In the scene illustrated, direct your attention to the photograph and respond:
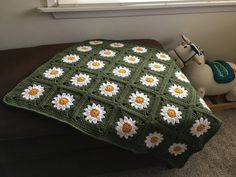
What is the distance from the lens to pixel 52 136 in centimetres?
85

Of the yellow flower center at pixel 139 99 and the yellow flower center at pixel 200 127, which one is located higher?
the yellow flower center at pixel 139 99

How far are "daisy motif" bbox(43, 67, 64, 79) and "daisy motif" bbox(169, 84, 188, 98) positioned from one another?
0.46m

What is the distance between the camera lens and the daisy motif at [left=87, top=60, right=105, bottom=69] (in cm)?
106

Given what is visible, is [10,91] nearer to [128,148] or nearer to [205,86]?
[128,148]

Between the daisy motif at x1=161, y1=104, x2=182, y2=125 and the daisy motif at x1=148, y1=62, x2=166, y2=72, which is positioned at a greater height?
the daisy motif at x1=148, y1=62, x2=166, y2=72

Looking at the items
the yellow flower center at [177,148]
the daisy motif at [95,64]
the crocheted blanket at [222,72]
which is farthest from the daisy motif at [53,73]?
the crocheted blanket at [222,72]

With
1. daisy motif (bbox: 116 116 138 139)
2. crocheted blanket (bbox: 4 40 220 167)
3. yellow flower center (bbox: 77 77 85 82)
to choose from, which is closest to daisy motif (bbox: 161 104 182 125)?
crocheted blanket (bbox: 4 40 220 167)

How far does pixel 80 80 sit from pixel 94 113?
18cm

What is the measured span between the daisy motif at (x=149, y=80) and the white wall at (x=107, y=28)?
0.44 metres

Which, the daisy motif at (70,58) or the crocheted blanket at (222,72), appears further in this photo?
the crocheted blanket at (222,72)

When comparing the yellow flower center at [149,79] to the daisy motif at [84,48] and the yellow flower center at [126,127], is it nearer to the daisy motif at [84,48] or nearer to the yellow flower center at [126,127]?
the yellow flower center at [126,127]

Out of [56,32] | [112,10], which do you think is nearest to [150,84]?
[112,10]

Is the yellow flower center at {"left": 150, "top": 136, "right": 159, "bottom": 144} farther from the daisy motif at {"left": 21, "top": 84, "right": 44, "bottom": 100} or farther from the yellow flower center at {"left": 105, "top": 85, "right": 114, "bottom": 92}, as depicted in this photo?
the daisy motif at {"left": 21, "top": 84, "right": 44, "bottom": 100}

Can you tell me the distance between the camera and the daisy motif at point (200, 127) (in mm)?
907
